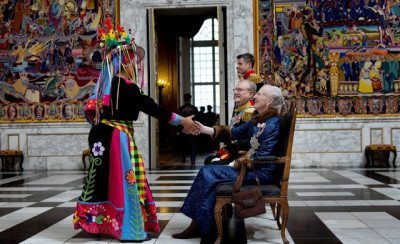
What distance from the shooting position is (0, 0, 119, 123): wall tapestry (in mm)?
11195

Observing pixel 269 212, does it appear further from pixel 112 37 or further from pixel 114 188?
pixel 112 37

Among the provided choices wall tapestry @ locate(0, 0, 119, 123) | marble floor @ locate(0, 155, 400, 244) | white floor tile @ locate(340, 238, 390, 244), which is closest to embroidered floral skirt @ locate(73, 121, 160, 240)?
marble floor @ locate(0, 155, 400, 244)

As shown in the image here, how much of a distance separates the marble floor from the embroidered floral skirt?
6.5 inches

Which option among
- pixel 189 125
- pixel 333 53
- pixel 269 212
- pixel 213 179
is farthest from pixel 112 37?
pixel 333 53

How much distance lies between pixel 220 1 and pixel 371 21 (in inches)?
124

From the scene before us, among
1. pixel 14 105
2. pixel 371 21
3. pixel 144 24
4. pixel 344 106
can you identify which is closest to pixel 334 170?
pixel 344 106

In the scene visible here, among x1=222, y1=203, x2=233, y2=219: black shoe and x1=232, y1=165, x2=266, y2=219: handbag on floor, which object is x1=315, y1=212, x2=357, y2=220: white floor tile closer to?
x1=222, y1=203, x2=233, y2=219: black shoe

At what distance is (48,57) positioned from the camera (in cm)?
1133

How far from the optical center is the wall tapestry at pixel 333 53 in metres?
10.6

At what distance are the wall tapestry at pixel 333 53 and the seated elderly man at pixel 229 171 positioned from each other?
663 cm

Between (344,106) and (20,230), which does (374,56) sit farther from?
(20,230)

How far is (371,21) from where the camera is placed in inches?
421

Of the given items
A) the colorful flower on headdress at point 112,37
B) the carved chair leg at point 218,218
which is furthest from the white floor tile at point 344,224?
the colorful flower on headdress at point 112,37

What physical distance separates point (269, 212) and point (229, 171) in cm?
170
